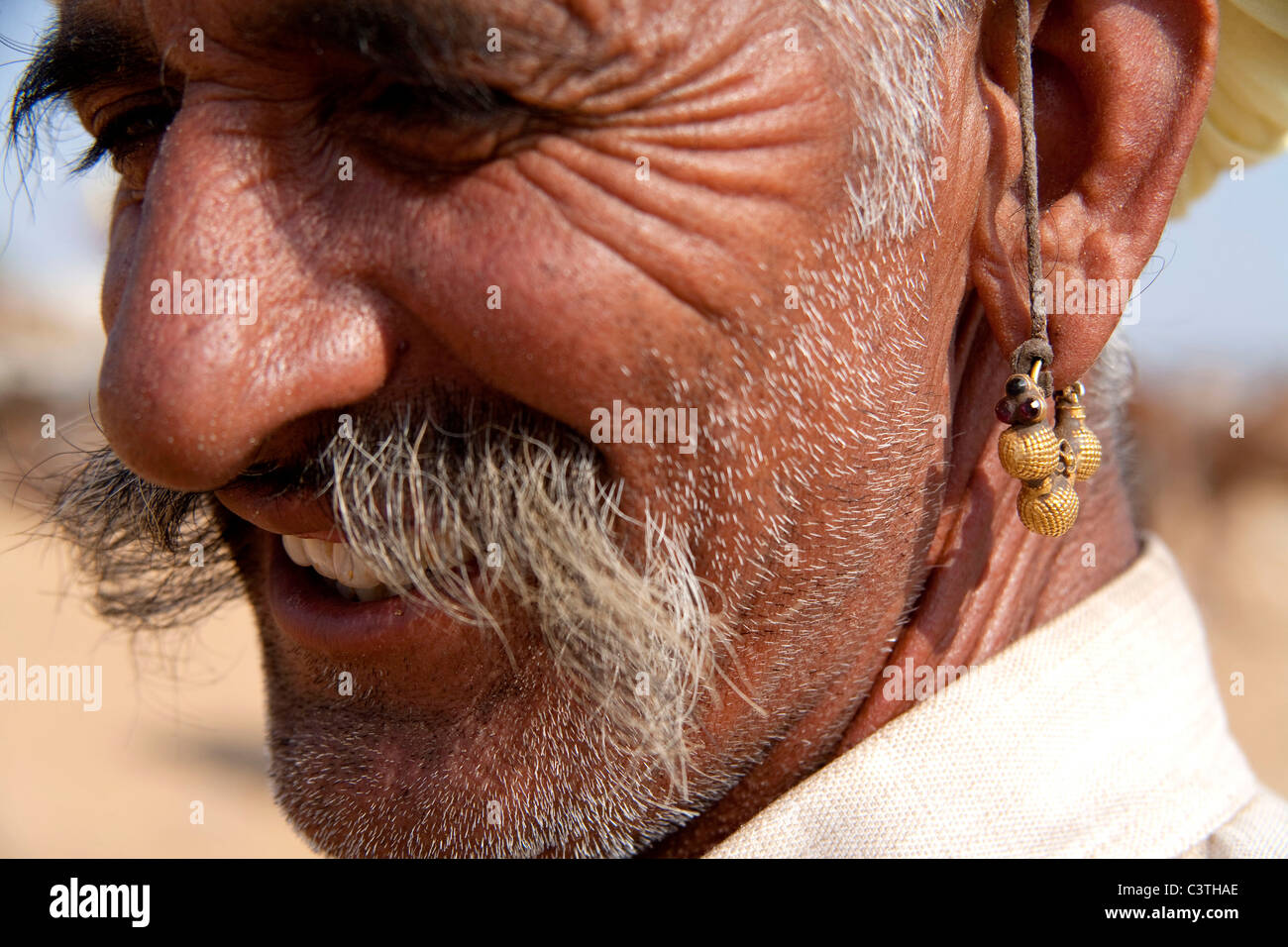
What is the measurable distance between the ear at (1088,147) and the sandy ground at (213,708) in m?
4.00

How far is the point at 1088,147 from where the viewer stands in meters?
1.48

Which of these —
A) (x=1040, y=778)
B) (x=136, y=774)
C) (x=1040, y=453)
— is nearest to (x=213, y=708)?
(x=136, y=774)

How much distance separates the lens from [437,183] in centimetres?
125

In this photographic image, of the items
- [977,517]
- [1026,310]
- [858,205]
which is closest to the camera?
[858,205]

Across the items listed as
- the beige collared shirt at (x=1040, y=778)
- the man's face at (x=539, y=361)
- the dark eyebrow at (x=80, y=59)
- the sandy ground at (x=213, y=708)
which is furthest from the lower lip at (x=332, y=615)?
the sandy ground at (x=213, y=708)

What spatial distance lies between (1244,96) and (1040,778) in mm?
1293

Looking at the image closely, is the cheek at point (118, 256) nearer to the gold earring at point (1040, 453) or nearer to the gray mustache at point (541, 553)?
the gray mustache at point (541, 553)

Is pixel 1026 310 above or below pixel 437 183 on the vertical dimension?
below

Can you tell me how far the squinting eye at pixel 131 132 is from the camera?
1.54m

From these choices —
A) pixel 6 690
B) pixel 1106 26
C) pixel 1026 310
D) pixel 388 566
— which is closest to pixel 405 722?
pixel 388 566

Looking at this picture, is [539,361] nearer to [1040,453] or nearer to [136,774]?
[1040,453]

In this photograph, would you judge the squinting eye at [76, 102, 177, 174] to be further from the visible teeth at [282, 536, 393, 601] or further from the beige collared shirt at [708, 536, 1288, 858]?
the beige collared shirt at [708, 536, 1288, 858]

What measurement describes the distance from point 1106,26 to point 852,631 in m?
0.91

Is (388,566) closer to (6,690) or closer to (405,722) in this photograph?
(405,722)
